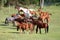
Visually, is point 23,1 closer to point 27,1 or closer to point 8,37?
point 27,1

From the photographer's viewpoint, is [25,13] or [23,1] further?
[23,1]

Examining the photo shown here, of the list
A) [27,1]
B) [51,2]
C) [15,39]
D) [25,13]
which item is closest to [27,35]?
[15,39]

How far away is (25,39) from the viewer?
A: 46.2 feet

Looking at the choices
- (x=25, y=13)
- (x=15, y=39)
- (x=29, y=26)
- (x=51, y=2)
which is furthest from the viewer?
(x=51, y=2)

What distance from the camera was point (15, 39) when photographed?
13961 millimetres

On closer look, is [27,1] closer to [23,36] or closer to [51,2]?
[51,2]

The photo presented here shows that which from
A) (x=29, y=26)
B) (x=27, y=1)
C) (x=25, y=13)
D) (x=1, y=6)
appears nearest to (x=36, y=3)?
(x=27, y=1)

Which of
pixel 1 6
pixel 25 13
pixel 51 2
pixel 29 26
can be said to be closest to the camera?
pixel 29 26

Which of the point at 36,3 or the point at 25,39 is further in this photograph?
the point at 36,3

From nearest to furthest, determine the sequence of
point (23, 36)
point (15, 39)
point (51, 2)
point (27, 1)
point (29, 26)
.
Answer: point (15, 39) → point (23, 36) → point (29, 26) → point (27, 1) → point (51, 2)

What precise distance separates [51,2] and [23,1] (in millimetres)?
5044

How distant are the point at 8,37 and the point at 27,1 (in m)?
25.9

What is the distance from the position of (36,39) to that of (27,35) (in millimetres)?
1243

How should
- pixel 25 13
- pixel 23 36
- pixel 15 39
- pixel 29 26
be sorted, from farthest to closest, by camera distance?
pixel 25 13, pixel 29 26, pixel 23 36, pixel 15 39
